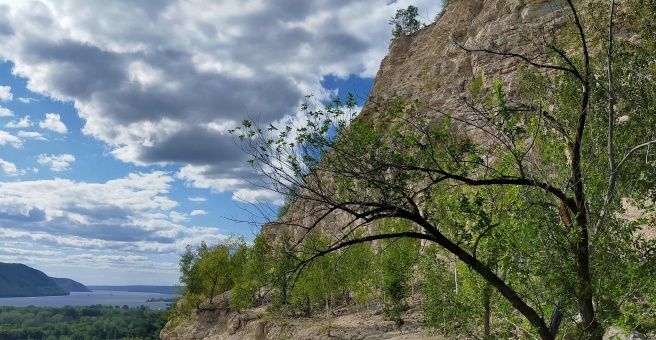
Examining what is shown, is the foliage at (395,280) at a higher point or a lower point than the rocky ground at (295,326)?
higher

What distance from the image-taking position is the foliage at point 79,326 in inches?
4985

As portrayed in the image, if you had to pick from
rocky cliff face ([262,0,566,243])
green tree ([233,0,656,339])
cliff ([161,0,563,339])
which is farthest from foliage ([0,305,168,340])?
green tree ([233,0,656,339])

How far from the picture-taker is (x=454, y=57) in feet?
161

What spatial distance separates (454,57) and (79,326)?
5715 inches

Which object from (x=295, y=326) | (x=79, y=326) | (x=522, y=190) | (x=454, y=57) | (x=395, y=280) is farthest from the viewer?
(x=79, y=326)

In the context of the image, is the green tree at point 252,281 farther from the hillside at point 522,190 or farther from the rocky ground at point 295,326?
the hillside at point 522,190

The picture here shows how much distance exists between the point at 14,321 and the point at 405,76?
19543 centimetres

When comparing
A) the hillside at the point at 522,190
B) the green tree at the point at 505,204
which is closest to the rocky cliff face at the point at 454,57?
the hillside at the point at 522,190

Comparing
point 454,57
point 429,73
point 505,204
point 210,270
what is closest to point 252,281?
point 210,270

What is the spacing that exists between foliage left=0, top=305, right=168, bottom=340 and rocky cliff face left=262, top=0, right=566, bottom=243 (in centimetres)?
7811

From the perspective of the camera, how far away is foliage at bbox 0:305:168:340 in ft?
415

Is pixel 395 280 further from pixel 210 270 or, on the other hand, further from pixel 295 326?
pixel 210 270

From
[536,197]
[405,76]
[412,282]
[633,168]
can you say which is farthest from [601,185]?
[405,76]

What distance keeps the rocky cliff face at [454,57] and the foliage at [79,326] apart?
7811 cm
